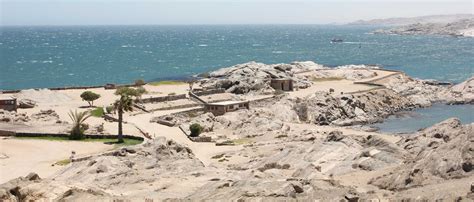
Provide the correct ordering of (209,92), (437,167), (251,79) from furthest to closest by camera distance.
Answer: (251,79), (209,92), (437,167)

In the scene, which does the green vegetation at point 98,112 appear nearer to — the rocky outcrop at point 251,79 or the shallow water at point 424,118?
the rocky outcrop at point 251,79

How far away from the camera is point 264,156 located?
147ft

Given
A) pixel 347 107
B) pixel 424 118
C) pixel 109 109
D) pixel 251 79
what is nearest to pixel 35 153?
pixel 109 109

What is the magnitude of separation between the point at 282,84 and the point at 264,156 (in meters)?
51.1

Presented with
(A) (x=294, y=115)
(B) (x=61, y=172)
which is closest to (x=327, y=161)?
(B) (x=61, y=172)

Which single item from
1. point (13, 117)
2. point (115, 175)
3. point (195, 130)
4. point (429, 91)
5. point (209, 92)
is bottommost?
point (429, 91)

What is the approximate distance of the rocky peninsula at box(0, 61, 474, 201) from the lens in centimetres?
2531

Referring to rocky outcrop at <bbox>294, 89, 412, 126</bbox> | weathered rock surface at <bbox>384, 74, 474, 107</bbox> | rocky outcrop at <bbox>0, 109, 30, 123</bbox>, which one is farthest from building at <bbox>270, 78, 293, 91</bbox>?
rocky outcrop at <bbox>0, 109, 30, 123</bbox>

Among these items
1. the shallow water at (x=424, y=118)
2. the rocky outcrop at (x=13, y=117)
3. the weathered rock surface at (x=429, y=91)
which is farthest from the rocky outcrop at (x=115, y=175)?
the weathered rock surface at (x=429, y=91)

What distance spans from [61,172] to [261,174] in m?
15.5

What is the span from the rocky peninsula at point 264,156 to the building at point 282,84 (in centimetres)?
344

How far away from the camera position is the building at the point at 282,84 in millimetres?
94812

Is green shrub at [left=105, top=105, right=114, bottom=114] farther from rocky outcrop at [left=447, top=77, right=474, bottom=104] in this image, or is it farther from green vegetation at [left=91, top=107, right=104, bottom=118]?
rocky outcrop at [left=447, top=77, right=474, bottom=104]

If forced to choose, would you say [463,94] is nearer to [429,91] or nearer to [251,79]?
[429,91]
